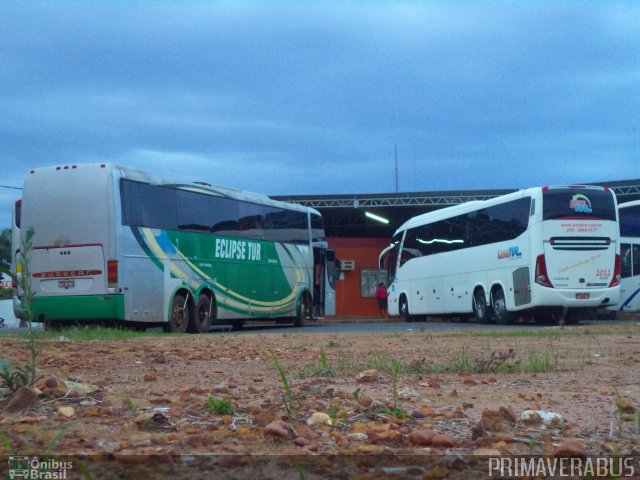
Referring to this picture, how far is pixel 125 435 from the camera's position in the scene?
3133 millimetres

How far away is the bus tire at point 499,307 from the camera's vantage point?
71.3 ft

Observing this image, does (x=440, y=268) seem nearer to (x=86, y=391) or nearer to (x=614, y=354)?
(x=614, y=354)

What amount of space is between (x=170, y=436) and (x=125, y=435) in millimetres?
211

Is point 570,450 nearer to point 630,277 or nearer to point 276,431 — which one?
point 276,431

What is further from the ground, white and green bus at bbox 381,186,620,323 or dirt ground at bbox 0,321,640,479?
white and green bus at bbox 381,186,620,323

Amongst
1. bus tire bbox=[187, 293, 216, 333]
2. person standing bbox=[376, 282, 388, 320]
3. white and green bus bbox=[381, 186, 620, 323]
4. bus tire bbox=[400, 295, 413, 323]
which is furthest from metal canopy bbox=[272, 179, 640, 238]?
bus tire bbox=[187, 293, 216, 333]

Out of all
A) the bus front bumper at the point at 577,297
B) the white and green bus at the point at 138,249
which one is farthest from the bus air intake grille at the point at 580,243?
the white and green bus at the point at 138,249

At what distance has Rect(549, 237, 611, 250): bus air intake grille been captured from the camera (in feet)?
65.7

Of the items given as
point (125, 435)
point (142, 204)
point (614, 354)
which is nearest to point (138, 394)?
point (125, 435)

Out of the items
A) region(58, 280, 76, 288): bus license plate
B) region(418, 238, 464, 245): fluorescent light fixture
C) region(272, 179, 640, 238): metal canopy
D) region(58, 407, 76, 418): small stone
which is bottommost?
region(58, 407, 76, 418): small stone

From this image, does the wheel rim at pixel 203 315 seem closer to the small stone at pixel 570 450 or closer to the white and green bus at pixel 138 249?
the white and green bus at pixel 138 249
